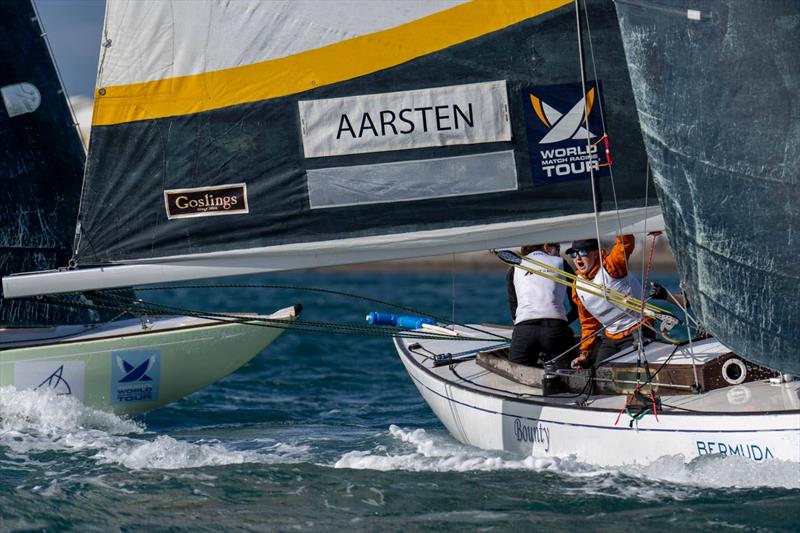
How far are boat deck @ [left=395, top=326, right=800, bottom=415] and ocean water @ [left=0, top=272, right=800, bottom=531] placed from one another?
419 mm

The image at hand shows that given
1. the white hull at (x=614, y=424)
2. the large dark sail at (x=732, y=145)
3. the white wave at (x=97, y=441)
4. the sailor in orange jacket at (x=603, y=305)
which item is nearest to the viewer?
the large dark sail at (x=732, y=145)

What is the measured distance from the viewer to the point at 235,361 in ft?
36.2

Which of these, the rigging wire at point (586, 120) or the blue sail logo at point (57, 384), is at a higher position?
the rigging wire at point (586, 120)

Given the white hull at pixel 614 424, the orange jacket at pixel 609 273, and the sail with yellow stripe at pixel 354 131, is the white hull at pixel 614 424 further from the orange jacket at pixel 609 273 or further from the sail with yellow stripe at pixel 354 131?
the sail with yellow stripe at pixel 354 131

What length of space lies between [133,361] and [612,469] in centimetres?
514

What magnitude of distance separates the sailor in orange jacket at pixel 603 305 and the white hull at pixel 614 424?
0.62m

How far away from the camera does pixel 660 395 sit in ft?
25.7

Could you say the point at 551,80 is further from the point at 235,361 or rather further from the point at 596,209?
the point at 235,361

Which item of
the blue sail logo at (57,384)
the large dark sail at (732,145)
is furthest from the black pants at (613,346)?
the blue sail logo at (57,384)

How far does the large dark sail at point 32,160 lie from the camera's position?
11.3m

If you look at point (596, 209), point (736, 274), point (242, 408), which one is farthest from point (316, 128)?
point (242, 408)

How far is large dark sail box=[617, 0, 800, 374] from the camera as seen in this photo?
6477 mm

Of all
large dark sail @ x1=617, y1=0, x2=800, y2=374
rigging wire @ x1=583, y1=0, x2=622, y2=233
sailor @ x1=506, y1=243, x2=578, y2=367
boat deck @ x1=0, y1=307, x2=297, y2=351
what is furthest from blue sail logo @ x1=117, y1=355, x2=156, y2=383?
large dark sail @ x1=617, y1=0, x2=800, y2=374

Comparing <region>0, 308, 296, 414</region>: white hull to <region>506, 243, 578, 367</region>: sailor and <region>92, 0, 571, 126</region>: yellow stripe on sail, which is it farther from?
<region>92, 0, 571, 126</region>: yellow stripe on sail
